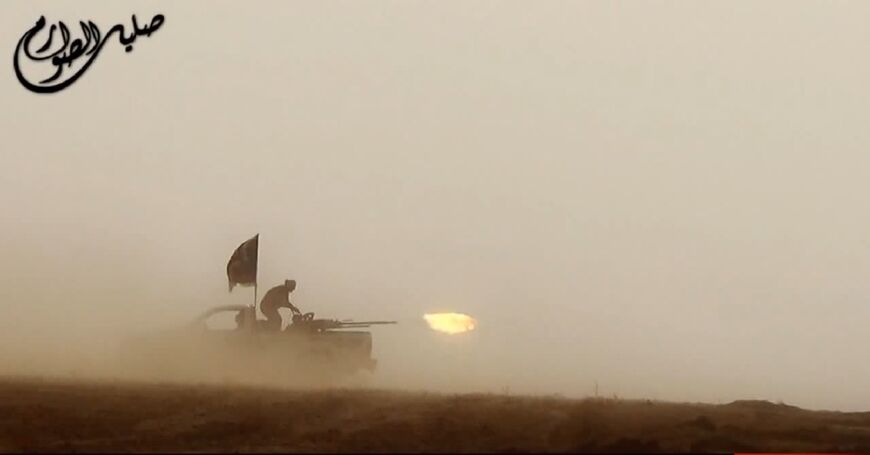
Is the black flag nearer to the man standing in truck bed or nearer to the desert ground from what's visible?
the man standing in truck bed

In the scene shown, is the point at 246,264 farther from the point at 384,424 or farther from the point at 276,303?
the point at 384,424

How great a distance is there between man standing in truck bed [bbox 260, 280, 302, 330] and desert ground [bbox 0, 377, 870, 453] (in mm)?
7043

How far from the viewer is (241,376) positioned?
26.4 meters

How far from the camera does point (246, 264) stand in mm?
27594

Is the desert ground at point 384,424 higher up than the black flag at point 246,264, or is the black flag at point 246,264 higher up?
the black flag at point 246,264

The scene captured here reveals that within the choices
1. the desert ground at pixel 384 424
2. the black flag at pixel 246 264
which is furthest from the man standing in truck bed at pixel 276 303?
the desert ground at pixel 384 424

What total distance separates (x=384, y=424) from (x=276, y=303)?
13.2 meters

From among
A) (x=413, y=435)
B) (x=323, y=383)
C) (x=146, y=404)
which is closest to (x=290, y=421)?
(x=413, y=435)

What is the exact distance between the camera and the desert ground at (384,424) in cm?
1309

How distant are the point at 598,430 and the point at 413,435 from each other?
273 cm

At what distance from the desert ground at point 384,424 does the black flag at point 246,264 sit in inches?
281

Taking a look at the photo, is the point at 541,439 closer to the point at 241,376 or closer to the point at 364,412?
the point at 364,412

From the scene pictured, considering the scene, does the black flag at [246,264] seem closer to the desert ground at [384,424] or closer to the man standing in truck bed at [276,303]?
the man standing in truck bed at [276,303]

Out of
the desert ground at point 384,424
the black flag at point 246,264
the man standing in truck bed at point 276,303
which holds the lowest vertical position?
the desert ground at point 384,424
